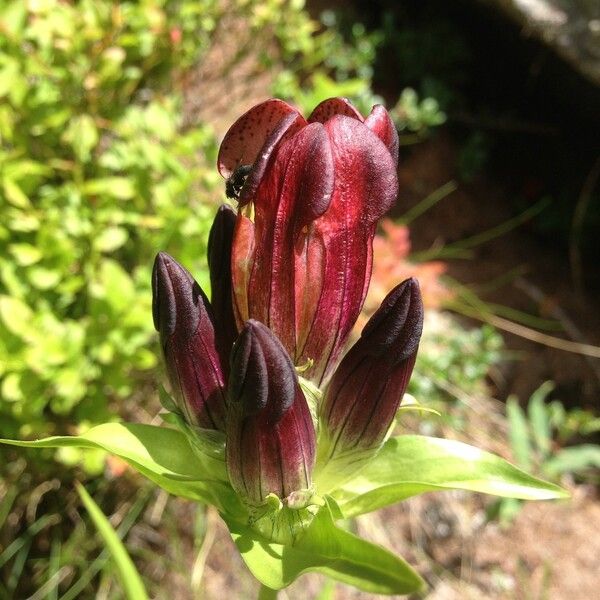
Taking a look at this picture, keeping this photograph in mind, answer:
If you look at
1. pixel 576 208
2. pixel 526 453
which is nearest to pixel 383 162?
pixel 526 453

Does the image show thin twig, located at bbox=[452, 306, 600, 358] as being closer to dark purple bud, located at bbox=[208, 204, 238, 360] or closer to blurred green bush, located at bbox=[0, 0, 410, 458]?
blurred green bush, located at bbox=[0, 0, 410, 458]

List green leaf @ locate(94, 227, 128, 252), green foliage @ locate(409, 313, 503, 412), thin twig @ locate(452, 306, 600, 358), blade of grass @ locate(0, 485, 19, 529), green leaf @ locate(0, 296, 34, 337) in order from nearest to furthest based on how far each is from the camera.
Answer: green leaf @ locate(0, 296, 34, 337)
green leaf @ locate(94, 227, 128, 252)
blade of grass @ locate(0, 485, 19, 529)
green foliage @ locate(409, 313, 503, 412)
thin twig @ locate(452, 306, 600, 358)

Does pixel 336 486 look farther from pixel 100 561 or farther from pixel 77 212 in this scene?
pixel 100 561

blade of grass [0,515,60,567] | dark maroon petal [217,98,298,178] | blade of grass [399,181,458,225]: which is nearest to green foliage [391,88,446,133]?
blade of grass [399,181,458,225]

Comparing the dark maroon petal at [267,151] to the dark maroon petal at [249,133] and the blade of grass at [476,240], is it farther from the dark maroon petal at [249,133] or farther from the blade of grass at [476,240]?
the blade of grass at [476,240]

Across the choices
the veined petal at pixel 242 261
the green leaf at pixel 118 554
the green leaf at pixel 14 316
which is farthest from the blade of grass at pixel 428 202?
the veined petal at pixel 242 261
